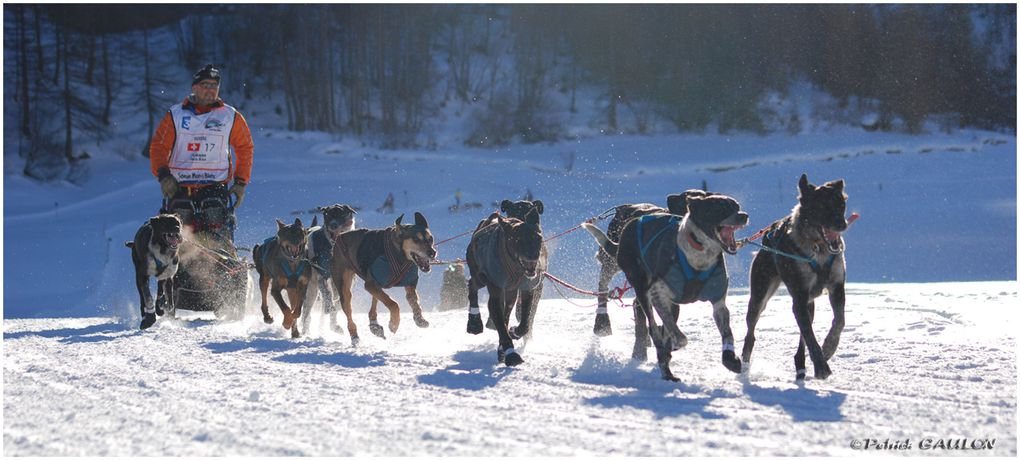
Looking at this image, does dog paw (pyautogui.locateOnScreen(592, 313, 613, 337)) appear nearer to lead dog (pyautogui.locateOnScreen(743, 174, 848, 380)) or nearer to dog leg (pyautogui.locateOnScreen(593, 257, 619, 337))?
dog leg (pyautogui.locateOnScreen(593, 257, 619, 337))

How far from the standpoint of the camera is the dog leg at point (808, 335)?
17.8 ft

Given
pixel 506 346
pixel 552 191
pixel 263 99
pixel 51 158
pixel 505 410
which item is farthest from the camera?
pixel 263 99

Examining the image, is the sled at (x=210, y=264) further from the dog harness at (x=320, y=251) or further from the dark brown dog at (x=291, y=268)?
the dog harness at (x=320, y=251)

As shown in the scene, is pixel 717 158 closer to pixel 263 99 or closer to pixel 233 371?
pixel 263 99

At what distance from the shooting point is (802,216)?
17.9 ft

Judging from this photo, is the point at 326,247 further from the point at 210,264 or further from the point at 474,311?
the point at 474,311

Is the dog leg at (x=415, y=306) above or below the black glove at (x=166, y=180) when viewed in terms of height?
below

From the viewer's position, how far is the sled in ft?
30.7

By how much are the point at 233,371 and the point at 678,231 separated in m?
2.58

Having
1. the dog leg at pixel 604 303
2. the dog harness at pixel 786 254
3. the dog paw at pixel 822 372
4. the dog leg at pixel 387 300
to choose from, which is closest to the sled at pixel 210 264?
the dog leg at pixel 387 300

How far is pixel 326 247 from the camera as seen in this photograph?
894cm

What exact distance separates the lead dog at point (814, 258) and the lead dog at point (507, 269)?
4.89ft

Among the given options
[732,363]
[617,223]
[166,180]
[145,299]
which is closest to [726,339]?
[732,363]

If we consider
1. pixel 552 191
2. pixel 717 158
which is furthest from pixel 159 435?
pixel 717 158
